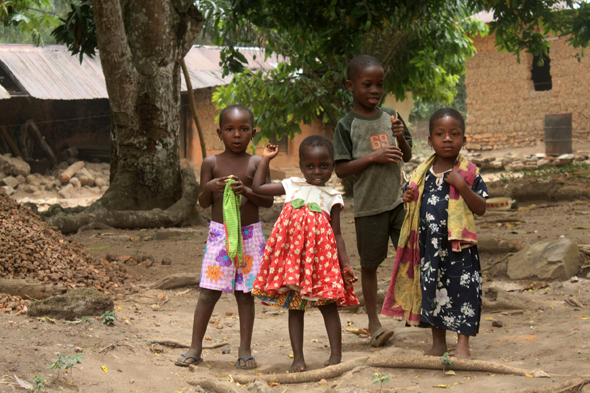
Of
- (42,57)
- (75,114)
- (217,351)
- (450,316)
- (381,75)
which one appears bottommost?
(217,351)

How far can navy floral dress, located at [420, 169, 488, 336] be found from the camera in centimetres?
252

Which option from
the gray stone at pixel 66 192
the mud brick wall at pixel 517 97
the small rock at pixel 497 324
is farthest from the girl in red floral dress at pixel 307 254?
the mud brick wall at pixel 517 97

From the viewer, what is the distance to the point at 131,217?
6.64 m

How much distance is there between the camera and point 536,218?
611cm

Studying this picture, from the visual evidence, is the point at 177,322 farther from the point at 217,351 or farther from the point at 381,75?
the point at 381,75

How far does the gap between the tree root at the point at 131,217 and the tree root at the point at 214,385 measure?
4506 mm

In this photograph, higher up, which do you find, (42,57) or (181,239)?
(42,57)

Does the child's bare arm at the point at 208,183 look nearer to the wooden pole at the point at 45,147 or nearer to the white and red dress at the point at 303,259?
the white and red dress at the point at 303,259

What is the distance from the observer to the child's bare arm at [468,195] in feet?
8.22

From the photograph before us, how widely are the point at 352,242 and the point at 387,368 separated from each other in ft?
11.2

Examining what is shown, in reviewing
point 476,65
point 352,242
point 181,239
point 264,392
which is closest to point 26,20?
point 181,239

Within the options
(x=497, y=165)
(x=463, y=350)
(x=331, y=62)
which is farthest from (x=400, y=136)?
(x=497, y=165)

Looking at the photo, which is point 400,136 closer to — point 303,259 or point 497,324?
point 303,259

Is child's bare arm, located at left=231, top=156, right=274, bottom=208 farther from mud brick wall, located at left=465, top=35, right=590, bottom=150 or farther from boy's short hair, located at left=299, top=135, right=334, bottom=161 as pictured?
mud brick wall, located at left=465, top=35, right=590, bottom=150
